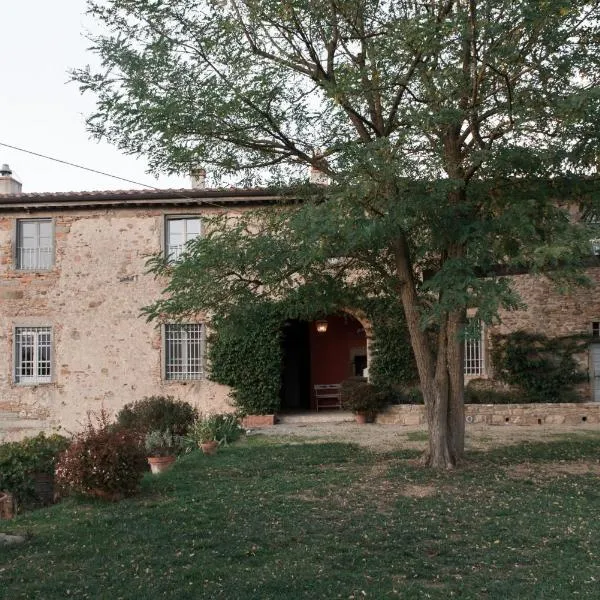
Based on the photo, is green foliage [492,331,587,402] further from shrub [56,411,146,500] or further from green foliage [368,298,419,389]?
shrub [56,411,146,500]

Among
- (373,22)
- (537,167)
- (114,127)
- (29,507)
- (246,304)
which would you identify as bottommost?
(29,507)

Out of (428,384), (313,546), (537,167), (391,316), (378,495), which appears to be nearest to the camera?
(313,546)

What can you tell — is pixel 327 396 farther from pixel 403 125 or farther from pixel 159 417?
pixel 403 125

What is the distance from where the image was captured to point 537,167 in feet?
26.7

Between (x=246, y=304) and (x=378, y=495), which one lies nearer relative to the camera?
(x=378, y=495)

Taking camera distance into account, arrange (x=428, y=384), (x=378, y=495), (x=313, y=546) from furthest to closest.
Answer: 1. (x=428, y=384)
2. (x=378, y=495)
3. (x=313, y=546)

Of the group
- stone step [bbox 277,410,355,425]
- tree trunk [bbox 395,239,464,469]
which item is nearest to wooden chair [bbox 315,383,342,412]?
stone step [bbox 277,410,355,425]

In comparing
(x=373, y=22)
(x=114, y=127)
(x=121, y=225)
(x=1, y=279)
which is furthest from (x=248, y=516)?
(x=1, y=279)

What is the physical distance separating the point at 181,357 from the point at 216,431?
410 centimetres

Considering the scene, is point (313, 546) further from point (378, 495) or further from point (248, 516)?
point (378, 495)

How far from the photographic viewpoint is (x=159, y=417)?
1259 centimetres

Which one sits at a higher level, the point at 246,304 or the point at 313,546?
the point at 246,304

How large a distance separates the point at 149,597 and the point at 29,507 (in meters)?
5.21

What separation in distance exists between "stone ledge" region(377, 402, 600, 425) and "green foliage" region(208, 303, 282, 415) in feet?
9.71
